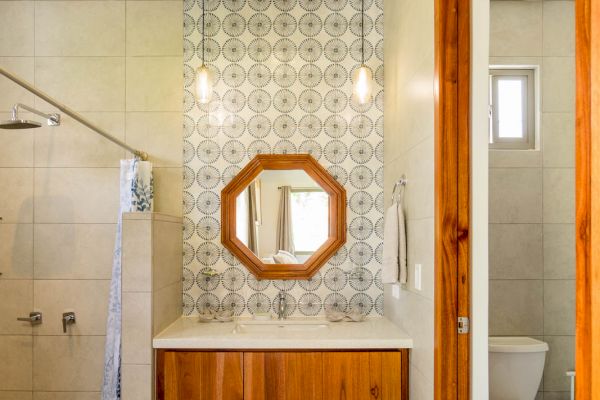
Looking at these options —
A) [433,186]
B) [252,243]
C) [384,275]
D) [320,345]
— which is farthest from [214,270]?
[433,186]

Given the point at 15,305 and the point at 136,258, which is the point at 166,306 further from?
the point at 15,305

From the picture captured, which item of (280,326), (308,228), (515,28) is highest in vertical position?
(515,28)

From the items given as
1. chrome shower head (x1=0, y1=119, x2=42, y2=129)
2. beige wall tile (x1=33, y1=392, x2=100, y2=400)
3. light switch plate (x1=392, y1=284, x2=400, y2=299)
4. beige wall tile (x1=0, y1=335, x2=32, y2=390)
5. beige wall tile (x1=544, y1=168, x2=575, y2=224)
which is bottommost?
beige wall tile (x1=33, y1=392, x2=100, y2=400)

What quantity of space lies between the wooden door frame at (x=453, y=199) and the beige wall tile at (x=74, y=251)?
2.05 metres

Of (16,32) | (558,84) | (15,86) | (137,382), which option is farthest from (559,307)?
(16,32)

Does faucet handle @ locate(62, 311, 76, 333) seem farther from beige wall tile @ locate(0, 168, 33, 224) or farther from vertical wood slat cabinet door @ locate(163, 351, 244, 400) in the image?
vertical wood slat cabinet door @ locate(163, 351, 244, 400)

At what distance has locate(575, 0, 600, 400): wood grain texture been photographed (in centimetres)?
79

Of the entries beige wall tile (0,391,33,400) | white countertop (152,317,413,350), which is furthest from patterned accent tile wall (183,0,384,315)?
beige wall tile (0,391,33,400)

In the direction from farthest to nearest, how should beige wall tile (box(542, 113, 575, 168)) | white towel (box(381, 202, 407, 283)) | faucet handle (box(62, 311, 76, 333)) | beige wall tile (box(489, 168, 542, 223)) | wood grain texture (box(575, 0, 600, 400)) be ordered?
faucet handle (box(62, 311, 76, 333)), white towel (box(381, 202, 407, 283)), beige wall tile (box(489, 168, 542, 223)), beige wall tile (box(542, 113, 575, 168)), wood grain texture (box(575, 0, 600, 400))

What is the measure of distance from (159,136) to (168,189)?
341 millimetres

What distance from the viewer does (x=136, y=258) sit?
7.35 feet

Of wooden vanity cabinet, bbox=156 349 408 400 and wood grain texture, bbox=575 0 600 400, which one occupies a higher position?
wood grain texture, bbox=575 0 600 400

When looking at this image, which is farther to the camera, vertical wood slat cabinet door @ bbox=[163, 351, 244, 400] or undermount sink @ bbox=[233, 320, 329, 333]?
undermount sink @ bbox=[233, 320, 329, 333]

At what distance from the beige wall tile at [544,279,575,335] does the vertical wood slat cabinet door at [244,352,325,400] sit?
49.3 inches
